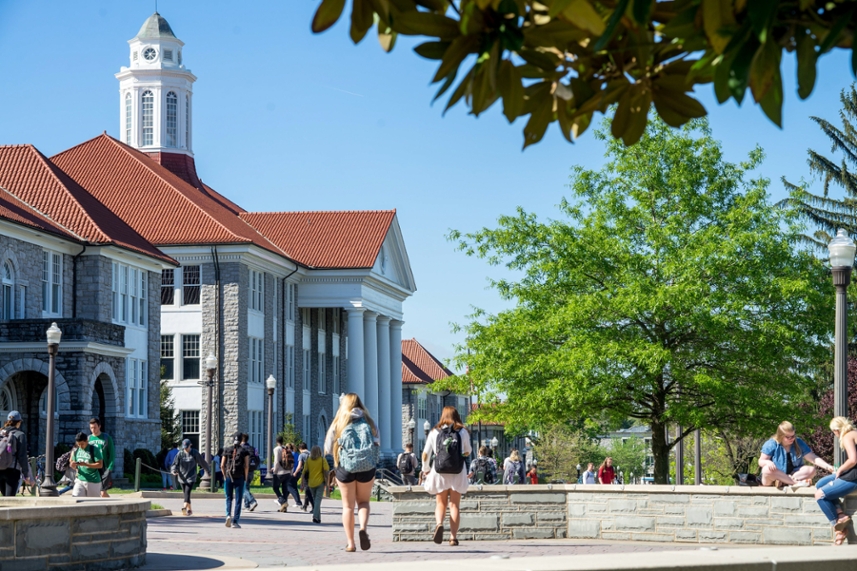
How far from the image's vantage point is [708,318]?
1124 inches

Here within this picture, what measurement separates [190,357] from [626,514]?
3920 cm

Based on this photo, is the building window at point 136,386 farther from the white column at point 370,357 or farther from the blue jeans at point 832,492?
the blue jeans at point 832,492

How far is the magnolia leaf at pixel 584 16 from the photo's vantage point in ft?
7.80

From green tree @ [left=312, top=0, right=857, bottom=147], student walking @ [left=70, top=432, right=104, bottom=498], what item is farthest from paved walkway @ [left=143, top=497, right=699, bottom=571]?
green tree @ [left=312, top=0, right=857, bottom=147]

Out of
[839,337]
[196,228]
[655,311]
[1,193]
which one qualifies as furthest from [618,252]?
[196,228]

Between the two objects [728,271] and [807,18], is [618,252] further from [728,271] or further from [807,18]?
[807,18]

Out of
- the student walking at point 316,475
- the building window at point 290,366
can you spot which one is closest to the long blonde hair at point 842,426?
the student walking at point 316,475

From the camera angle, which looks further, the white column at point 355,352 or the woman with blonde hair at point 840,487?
the white column at point 355,352

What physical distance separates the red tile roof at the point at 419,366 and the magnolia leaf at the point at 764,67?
298 ft

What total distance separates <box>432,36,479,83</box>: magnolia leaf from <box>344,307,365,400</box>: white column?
195 feet

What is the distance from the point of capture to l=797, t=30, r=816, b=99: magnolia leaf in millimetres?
2419

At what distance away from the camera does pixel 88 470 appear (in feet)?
53.2

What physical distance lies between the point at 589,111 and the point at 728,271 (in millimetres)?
27123

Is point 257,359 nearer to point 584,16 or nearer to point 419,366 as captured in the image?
point 419,366
